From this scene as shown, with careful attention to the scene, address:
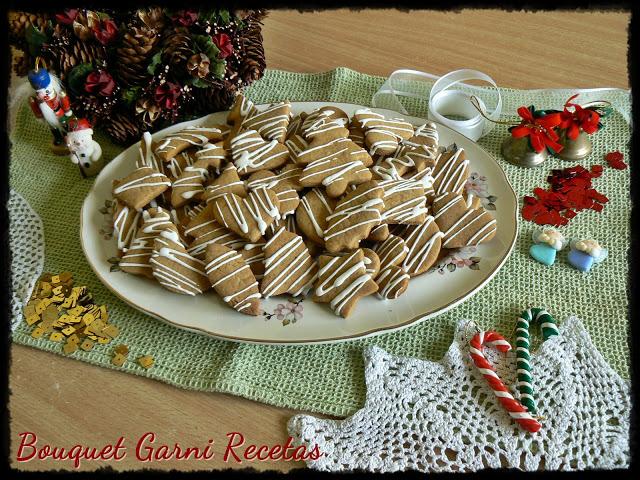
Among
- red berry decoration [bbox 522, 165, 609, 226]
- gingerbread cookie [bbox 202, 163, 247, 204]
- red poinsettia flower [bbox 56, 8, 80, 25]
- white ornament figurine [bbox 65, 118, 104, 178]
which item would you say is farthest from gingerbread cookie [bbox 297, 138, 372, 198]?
red poinsettia flower [bbox 56, 8, 80, 25]

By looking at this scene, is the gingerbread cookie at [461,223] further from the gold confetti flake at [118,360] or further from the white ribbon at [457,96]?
the gold confetti flake at [118,360]

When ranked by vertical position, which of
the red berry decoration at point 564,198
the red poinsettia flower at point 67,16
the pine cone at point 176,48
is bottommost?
the red berry decoration at point 564,198

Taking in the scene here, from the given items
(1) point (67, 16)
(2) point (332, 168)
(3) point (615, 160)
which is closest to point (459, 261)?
(2) point (332, 168)

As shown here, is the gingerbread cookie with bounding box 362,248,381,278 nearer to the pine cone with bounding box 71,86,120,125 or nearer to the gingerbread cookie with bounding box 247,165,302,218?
the gingerbread cookie with bounding box 247,165,302,218

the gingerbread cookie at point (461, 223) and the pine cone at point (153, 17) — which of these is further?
the pine cone at point (153, 17)

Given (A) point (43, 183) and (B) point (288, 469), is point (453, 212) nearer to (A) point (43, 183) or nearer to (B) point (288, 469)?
(B) point (288, 469)

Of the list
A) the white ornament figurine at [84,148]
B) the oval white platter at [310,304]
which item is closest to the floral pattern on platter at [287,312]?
the oval white platter at [310,304]
